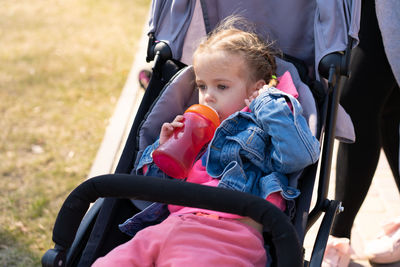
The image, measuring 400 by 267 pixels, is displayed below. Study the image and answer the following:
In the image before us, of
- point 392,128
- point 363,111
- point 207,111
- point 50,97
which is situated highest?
point 207,111

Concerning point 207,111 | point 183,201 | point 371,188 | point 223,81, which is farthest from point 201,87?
point 371,188

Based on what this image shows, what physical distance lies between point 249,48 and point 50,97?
9.31 ft

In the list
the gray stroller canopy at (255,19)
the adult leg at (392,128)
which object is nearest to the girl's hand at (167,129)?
the gray stroller canopy at (255,19)

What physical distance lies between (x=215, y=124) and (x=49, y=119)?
8.63 feet

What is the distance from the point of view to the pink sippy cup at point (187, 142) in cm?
204

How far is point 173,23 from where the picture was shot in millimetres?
2629

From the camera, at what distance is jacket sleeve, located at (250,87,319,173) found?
1.97 m

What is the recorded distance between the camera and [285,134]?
1996 millimetres

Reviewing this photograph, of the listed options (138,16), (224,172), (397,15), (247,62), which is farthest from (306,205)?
(138,16)

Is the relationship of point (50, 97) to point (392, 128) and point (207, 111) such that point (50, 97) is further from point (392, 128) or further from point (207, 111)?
point (392, 128)

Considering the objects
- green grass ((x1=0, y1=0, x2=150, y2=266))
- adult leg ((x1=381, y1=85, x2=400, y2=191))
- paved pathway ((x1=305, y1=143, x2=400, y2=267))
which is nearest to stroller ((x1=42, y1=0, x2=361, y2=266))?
adult leg ((x1=381, y1=85, x2=400, y2=191))

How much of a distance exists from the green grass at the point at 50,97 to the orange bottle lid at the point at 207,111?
1497 millimetres

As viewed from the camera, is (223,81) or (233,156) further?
(223,81)

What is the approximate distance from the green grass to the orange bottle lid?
1.50 m
